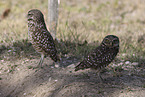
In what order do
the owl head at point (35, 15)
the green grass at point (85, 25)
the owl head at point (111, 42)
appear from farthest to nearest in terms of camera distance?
the green grass at point (85, 25) < the owl head at point (35, 15) < the owl head at point (111, 42)

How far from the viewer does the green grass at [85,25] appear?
5.62 metres

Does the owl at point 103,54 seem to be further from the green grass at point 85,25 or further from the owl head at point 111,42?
the green grass at point 85,25

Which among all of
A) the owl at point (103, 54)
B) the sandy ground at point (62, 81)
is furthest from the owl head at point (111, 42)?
the sandy ground at point (62, 81)

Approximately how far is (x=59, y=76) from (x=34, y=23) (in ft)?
4.35

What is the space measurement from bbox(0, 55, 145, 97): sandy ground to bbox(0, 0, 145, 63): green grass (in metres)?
0.56

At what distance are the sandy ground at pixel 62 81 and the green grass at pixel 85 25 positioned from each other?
0.56m

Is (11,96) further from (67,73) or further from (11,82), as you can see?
(67,73)

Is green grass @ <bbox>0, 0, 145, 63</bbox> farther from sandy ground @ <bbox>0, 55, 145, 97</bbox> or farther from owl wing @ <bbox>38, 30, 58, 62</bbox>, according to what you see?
owl wing @ <bbox>38, 30, 58, 62</bbox>

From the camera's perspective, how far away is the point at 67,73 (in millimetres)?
4355

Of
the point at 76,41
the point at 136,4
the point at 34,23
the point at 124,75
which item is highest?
the point at 136,4

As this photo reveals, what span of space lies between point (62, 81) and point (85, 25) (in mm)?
5275

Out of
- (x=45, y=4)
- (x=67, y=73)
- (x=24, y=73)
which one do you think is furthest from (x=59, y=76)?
(x=45, y=4)

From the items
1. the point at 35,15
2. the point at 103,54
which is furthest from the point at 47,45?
the point at 103,54

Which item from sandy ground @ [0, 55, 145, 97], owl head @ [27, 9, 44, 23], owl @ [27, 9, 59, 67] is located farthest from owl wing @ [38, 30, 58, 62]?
sandy ground @ [0, 55, 145, 97]
